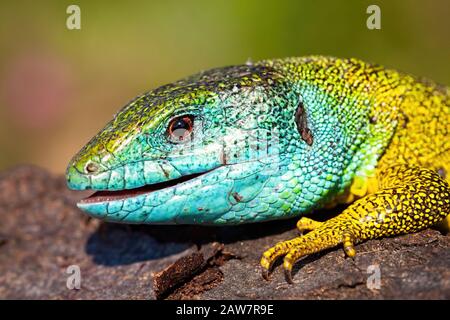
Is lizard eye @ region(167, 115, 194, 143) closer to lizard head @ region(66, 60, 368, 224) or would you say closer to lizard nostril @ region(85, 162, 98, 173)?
lizard head @ region(66, 60, 368, 224)

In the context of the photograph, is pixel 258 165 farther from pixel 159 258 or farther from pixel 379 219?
pixel 159 258

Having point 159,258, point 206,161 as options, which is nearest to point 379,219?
point 206,161

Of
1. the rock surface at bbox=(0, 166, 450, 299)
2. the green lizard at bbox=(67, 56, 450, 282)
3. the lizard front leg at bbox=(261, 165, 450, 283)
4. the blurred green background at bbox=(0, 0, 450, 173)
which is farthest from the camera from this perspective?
the blurred green background at bbox=(0, 0, 450, 173)

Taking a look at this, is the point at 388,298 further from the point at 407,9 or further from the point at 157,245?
the point at 407,9

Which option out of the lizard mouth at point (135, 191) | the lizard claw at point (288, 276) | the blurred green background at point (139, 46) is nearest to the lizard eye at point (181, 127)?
the lizard mouth at point (135, 191)

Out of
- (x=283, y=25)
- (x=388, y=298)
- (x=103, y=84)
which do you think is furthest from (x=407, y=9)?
(x=388, y=298)

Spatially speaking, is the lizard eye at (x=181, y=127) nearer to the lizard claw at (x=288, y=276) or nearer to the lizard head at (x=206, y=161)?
the lizard head at (x=206, y=161)

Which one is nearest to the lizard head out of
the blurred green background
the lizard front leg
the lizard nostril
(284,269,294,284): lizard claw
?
the lizard nostril
